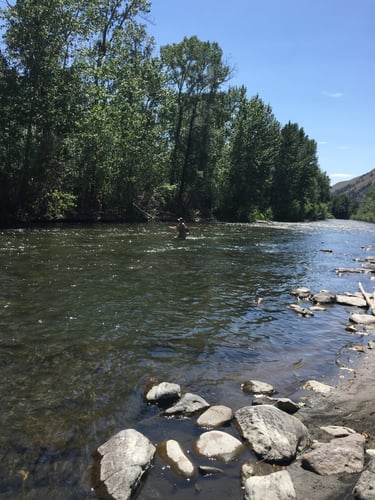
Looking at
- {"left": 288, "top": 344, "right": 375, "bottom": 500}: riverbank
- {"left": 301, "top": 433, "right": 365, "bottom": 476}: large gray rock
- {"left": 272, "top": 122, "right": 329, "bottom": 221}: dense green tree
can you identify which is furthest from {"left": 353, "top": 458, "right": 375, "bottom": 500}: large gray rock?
{"left": 272, "top": 122, "right": 329, "bottom": 221}: dense green tree

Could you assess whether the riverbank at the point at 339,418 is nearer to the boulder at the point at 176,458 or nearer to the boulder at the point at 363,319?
the boulder at the point at 176,458

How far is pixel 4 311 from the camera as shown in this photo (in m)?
11.0

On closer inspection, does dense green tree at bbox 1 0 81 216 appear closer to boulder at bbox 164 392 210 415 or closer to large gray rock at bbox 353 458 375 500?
boulder at bbox 164 392 210 415

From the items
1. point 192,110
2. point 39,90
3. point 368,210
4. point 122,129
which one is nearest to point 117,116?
point 122,129

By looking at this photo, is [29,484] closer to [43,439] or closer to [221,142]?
[43,439]

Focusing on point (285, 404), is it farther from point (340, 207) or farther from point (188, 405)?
point (340, 207)

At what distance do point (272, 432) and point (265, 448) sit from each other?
291mm

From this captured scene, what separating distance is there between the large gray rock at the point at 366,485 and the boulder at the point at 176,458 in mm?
1867

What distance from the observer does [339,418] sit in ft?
21.2

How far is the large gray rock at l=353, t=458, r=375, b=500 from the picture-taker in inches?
167

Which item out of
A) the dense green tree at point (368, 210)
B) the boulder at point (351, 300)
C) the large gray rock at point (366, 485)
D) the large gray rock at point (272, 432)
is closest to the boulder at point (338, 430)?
the large gray rock at point (272, 432)

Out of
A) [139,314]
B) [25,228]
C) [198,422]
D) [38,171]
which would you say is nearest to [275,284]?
[139,314]

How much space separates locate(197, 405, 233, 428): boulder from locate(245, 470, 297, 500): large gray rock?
140 cm

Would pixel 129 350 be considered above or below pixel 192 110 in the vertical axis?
below
